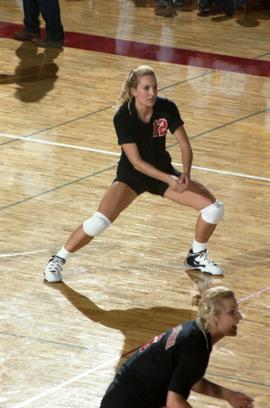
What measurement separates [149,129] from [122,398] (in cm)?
286

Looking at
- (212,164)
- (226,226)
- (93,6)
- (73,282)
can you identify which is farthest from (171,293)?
(93,6)

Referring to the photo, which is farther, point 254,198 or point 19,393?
point 254,198

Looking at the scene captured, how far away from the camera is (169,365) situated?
18.5 ft

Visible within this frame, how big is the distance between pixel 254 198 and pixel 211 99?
9.81 ft

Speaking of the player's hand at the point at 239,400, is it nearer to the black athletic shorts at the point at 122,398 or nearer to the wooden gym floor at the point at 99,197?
the black athletic shorts at the point at 122,398

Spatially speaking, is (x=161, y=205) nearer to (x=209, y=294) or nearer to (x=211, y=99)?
(x=211, y=99)

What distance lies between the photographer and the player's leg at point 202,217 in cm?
833

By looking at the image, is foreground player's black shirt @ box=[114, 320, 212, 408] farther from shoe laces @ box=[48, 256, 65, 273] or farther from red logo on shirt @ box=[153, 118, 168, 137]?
red logo on shirt @ box=[153, 118, 168, 137]

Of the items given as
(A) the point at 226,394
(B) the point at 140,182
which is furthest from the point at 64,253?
(A) the point at 226,394

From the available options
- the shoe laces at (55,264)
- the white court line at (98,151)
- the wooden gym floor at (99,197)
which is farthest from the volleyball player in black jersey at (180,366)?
the white court line at (98,151)

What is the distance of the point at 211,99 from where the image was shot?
510 inches

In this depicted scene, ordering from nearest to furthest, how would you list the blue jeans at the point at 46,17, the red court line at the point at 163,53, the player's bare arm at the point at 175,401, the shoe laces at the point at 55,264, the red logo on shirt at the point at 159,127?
1. the player's bare arm at the point at 175,401
2. the red logo on shirt at the point at 159,127
3. the shoe laces at the point at 55,264
4. the blue jeans at the point at 46,17
5. the red court line at the point at 163,53

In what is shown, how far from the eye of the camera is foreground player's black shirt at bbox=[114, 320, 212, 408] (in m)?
5.54

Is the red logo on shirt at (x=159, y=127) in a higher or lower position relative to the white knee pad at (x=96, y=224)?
higher
